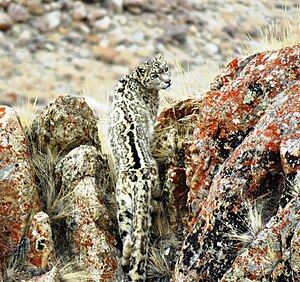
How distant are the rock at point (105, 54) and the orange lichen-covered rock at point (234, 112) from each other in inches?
956

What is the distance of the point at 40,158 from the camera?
8625 millimetres

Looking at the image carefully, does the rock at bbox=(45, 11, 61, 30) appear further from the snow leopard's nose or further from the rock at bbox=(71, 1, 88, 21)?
the snow leopard's nose

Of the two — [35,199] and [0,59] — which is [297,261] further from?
[0,59]

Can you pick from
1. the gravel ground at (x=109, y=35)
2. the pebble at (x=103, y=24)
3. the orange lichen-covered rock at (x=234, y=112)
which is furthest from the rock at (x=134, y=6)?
the orange lichen-covered rock at (x=234, y=112)

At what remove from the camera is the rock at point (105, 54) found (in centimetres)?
3146

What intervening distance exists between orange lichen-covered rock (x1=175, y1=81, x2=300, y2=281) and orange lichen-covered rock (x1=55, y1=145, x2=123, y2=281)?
A: 113cm

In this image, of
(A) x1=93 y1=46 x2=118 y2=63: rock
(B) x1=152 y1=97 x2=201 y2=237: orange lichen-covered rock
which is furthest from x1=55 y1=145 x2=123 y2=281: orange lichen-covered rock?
(A) x1=93 y1=46 x2=118 y2=63: rock

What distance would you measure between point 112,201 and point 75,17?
83.9ft

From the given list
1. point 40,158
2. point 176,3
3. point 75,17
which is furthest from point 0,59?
point 40,158

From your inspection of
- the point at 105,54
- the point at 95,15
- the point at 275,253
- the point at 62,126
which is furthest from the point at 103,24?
the point at 275,253

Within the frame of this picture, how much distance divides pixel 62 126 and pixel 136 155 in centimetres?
88

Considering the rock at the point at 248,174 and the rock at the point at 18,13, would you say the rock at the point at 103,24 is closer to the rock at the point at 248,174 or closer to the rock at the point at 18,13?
the rock at the point at 18,13

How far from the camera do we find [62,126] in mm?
8766

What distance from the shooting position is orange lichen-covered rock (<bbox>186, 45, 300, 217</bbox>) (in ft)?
23.0
